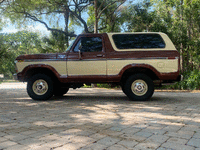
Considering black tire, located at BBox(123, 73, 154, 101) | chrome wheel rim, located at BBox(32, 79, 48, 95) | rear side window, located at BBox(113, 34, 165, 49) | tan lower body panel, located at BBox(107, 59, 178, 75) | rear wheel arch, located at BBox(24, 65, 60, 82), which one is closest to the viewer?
→ tan lower body panel, located at BBox(107, 59, 178, 75)

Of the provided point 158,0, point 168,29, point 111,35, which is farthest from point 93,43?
point 158,0

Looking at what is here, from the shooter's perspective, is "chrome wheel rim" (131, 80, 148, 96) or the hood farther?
the hood

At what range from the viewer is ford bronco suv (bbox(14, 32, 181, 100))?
20.0 feet

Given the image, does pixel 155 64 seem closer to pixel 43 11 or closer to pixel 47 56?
pixel 47 56

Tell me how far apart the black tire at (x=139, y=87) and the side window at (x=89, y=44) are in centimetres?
148

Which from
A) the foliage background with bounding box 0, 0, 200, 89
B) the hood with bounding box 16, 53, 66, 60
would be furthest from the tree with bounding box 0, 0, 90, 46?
the hood with bounding box 16, 53, 66, 60

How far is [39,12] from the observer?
56.6ft

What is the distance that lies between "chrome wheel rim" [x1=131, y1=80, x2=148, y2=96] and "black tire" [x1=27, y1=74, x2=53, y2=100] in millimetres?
2806

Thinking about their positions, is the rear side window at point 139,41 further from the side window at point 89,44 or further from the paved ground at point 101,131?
the paved ground at point 101,131

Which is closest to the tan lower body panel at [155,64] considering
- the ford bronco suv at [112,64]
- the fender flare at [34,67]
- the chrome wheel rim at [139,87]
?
the ford bronco suv at [112,64]

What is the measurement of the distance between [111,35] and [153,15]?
9.99 meters

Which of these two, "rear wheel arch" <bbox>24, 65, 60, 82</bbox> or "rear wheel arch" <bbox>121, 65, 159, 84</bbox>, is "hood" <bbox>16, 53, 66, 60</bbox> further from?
"rear wheel arch" <bbox>121, 65, 159, 84</bbox>

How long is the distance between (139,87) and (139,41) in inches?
60.7

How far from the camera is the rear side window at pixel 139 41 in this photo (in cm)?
629
